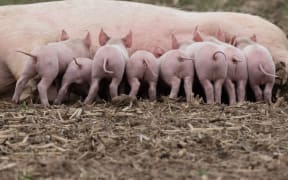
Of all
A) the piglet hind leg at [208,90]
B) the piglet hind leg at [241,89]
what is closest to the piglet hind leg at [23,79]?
the piglet hind leg at [208,90]

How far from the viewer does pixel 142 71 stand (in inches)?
214

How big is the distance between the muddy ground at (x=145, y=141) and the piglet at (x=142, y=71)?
0.75 feet

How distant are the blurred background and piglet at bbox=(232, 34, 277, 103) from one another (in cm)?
379

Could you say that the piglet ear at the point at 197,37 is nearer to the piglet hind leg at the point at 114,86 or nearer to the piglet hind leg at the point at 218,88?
the piglet hind leg at the point at 218,88

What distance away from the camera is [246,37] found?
6.17m

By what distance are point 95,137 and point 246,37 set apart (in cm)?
250

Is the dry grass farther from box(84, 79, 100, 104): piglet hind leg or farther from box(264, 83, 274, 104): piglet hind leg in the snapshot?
box(264, 83, 274, 104): piglet hind leg

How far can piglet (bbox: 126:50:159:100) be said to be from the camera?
17.8ft

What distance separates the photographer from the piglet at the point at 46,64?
529cm

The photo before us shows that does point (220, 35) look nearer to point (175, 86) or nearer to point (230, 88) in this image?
point (230, 88)

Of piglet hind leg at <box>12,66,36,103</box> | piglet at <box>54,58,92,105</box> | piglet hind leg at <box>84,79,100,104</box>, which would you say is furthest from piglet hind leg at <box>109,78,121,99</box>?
piglet hind leg at <box>12,66,36,103</box>

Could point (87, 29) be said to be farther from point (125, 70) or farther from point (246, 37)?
point (246, 37)

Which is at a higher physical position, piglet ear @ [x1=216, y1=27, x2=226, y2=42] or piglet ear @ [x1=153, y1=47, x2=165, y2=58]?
piglet ear @ [x1=216, y1=27, x2=226, y2=42]

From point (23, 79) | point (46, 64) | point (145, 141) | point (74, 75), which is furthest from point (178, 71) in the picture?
point (145, 141)
